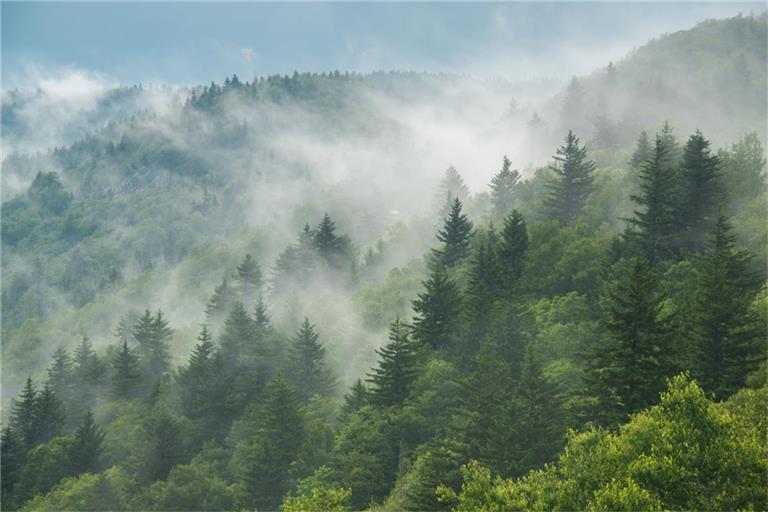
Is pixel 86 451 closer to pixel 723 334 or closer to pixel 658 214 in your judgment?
pixel 723 334

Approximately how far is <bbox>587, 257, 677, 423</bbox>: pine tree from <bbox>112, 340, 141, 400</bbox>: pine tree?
77.7 meters

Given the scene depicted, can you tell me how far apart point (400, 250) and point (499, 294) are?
236ft

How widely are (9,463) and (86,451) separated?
12979mm

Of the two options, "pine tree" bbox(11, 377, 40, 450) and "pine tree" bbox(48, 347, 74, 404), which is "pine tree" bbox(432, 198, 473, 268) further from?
"pine tree" bbox(48, 347, 74, 404)

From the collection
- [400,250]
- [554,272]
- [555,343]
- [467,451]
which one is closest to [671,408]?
[467,451]

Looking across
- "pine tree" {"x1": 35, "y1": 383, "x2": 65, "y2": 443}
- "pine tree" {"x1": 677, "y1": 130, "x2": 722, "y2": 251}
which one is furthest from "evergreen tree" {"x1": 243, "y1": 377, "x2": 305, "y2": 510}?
"pine tree" {"x1": 677, "y1": 130, "x2": 722, "y2": 251}

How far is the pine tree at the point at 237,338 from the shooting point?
279 feet

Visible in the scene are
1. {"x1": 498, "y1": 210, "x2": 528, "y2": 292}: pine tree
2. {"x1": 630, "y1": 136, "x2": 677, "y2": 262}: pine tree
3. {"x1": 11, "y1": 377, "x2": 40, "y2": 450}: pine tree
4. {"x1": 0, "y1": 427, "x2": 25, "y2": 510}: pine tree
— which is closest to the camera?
{"x1": 630, "y1": 136, "x2": 677, "y2": 262}: pine tree

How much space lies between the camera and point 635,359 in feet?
112

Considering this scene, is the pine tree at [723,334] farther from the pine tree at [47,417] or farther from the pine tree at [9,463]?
the pine tree at [47,417]

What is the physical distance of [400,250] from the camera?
135 meters

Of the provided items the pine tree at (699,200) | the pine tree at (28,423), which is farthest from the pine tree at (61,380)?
the pine tree at (699,200)

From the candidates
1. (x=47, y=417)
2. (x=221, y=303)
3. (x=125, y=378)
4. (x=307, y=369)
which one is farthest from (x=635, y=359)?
(x=221, y=303)

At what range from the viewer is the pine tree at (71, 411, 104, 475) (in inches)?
2704
